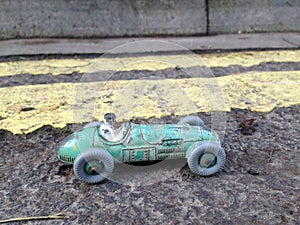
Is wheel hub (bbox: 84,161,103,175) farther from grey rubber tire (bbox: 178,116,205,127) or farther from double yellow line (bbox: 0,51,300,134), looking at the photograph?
double yellow line (bbox: 0,51,300,134)

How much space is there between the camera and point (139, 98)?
3352 millimetres

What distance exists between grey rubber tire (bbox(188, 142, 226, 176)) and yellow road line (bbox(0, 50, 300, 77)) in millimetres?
1924

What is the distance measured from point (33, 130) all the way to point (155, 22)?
2787 mm

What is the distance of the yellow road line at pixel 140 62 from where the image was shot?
13.0ft

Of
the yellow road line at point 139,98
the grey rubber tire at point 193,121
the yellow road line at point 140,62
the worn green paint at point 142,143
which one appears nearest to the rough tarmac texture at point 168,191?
the worn green paint at point 142,143

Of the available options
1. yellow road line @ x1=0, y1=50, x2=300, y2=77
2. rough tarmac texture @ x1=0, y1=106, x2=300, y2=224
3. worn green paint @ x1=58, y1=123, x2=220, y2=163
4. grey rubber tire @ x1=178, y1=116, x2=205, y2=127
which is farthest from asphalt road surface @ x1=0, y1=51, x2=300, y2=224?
yellow road line @ x1=0, y1=50, x2=300, y2=77

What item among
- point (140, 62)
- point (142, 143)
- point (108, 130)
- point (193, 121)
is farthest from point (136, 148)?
point (140, 62)

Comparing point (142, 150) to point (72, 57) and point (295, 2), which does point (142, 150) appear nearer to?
point (72, 57)

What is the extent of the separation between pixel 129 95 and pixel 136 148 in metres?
1.25

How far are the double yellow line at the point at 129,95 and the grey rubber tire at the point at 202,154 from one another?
2.79 feet

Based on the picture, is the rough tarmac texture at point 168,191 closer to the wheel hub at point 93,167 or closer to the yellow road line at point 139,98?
the wheel hub at point 93,167

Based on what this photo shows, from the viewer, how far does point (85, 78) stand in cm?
377

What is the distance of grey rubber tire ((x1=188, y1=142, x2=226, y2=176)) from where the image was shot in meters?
2.23

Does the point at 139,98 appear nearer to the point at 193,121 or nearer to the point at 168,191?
the point at 193,121
